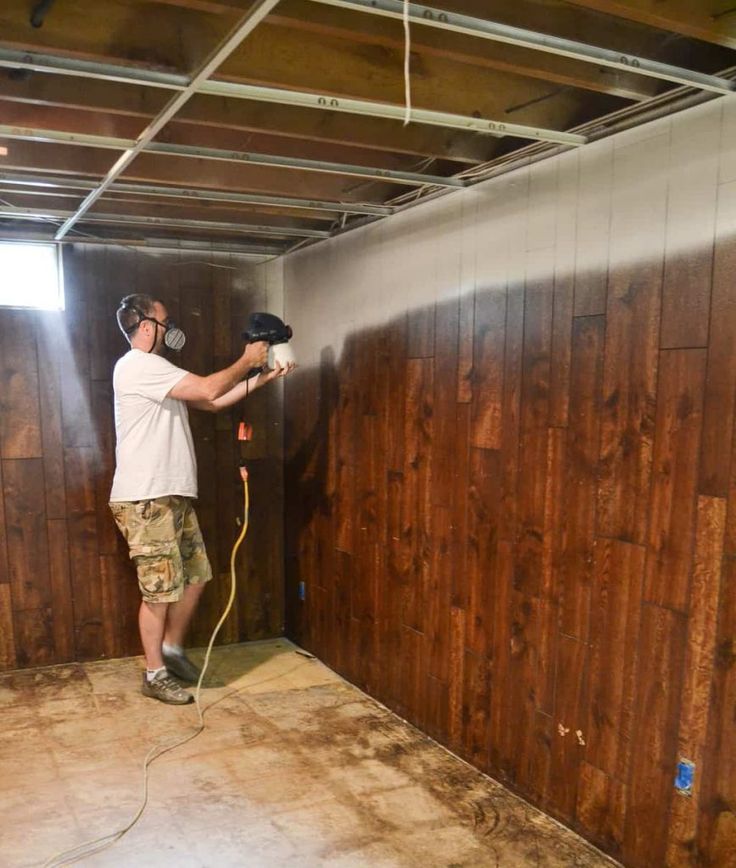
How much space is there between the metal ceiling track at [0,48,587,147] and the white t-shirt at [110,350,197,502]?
59.5 inches

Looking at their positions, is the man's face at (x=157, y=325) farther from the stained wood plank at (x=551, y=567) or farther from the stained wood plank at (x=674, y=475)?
the stained wood plank at (x=674, y=475)

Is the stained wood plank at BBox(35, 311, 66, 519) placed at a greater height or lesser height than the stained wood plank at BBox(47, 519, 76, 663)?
greater

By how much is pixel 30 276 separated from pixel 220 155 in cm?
168

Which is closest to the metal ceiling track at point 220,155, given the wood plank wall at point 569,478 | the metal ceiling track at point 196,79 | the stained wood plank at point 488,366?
the metal ceiling track at point 196,79

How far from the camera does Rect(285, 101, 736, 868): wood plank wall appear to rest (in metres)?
1.84

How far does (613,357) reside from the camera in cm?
208

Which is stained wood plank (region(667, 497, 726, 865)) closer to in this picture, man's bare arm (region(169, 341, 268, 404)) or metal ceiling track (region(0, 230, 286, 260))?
man's bare arm (region(169, 341, 268, 404))

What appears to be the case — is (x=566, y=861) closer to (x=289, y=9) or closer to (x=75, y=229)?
(x=289, y=9)

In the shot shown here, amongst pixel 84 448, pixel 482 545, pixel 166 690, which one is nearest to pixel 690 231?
pixel 482 545

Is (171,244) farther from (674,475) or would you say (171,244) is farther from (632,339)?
A: (674,475)

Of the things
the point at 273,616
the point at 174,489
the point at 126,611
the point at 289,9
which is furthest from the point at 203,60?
the point at 273,616

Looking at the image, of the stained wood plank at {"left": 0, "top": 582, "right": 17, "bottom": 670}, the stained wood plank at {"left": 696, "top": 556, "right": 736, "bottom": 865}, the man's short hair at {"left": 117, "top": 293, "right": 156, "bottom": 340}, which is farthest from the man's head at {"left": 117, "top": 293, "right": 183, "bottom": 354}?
the stained wood plank at {"left": 696, "top": 556, "right": 736, "bottom": 865}

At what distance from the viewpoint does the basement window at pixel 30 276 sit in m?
3.48

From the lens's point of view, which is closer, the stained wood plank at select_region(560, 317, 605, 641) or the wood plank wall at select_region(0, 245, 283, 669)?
the stained wood plank at select_region(560, 317, 605, 641)
